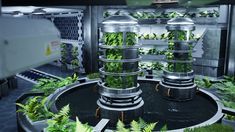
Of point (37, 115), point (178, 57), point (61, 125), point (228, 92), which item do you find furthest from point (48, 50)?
point (228, 92)

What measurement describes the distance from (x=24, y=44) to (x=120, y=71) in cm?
497

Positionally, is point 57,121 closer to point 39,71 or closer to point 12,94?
point 12,94

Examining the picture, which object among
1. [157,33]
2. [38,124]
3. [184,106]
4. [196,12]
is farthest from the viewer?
[157,33]

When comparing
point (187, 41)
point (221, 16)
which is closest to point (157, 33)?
point (221, 16)

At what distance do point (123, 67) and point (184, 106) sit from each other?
130 inches

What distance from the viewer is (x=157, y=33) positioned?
62.1 feet

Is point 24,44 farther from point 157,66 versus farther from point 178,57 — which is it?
point 157,66

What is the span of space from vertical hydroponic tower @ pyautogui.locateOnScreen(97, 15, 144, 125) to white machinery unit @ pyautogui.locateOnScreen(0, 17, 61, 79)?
158 inches

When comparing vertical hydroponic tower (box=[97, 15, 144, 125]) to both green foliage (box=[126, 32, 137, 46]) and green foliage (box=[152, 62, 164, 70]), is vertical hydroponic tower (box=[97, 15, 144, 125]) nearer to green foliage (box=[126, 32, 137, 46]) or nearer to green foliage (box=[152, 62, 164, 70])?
green foliage (box=[126, 32, 137, 46])

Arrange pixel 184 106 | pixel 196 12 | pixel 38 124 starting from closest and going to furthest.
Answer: pixel 38 124 → pixel 184 106 → pixel 196 12

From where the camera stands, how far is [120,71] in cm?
730

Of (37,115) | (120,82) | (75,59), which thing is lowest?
(37,115)

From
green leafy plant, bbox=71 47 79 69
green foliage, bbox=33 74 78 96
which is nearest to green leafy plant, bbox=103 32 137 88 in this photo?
green foliage, bbox=33 74 78 96

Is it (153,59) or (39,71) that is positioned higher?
(153,59)
